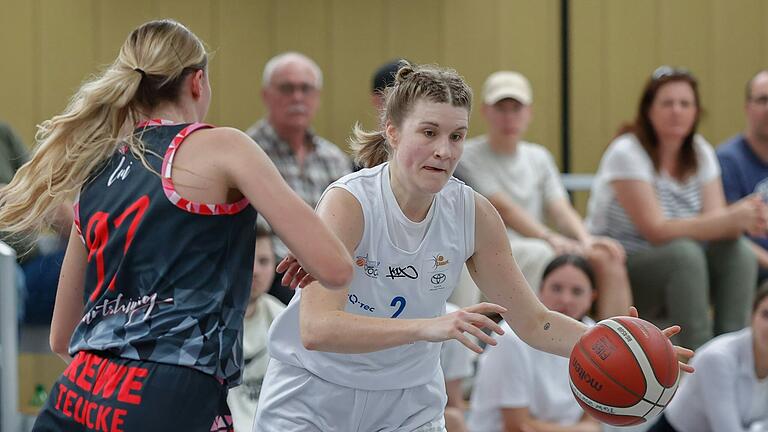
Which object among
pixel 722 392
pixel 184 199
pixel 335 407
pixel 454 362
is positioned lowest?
pixel 722 392

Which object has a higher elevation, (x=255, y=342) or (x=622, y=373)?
(x=622, y=373)

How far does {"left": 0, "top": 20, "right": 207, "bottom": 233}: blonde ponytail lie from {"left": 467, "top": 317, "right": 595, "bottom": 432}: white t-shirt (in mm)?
2647

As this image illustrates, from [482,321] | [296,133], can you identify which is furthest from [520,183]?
[482,321]

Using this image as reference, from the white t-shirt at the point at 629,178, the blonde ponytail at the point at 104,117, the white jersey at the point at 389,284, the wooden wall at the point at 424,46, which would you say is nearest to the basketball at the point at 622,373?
the white jersey at the point at 389,284

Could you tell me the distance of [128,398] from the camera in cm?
255

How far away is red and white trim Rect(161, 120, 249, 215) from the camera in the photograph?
2598 millimetres

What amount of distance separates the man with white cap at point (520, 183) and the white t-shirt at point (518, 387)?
29.4 inches

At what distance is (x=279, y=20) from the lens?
25.2ft

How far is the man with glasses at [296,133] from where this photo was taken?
5.93 meters

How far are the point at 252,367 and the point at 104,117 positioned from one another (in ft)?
7.55

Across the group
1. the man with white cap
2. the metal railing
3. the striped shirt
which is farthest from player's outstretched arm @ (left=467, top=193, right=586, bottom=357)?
the striped shirt

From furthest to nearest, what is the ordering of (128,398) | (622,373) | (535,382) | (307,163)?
(307,163) → (535,382) → (622,373) → (128,398)

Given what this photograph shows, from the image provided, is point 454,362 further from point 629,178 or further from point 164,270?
point 164,270

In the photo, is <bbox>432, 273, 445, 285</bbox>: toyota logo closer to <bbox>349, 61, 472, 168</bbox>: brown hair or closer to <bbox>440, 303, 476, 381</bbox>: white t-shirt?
<bbox>349, 61, 472, 168</bbox>: brown hair
